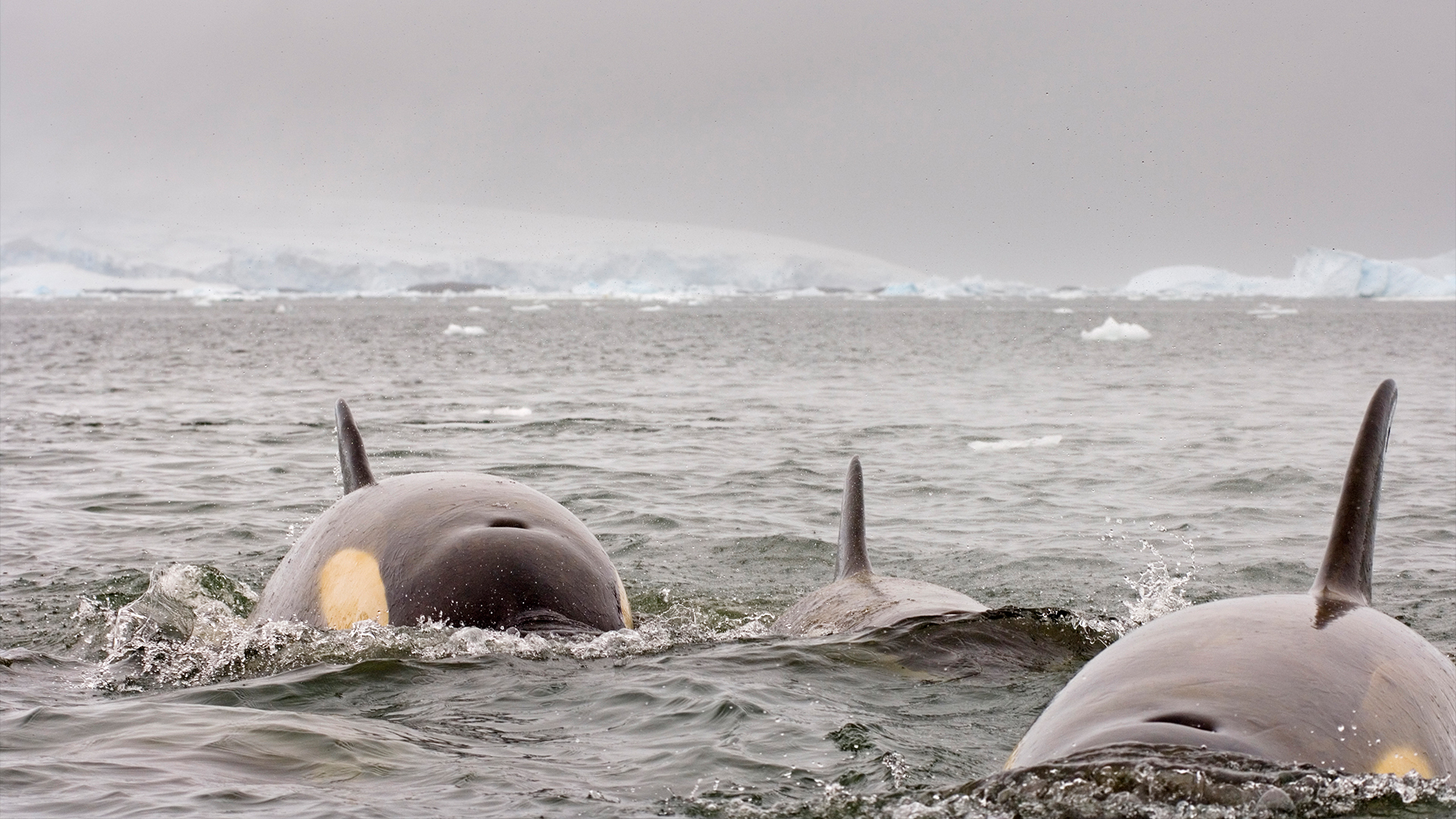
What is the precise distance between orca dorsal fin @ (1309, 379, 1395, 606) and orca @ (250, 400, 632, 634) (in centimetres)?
323

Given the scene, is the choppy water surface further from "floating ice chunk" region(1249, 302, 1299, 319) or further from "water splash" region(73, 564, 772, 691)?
"floating ice chunk" region(1249, 302, 1299, 319)

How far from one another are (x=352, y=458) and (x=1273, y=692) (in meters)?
5.09

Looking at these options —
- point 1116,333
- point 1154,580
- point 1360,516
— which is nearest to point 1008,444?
point 1154,580

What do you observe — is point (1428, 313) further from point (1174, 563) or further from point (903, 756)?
point (903, 756)

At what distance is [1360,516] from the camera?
527cm

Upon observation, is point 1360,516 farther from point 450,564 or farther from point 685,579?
point 685,579

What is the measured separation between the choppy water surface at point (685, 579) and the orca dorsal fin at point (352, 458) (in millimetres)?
961

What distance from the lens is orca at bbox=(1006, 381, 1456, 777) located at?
12.7 feet

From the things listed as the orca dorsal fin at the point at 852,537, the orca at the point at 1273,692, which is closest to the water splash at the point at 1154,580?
the orca dorsal fin at the point at 852,537

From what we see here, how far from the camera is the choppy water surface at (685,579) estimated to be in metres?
4.79

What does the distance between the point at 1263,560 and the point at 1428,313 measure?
4284 inches

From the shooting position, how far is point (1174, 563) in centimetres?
1188

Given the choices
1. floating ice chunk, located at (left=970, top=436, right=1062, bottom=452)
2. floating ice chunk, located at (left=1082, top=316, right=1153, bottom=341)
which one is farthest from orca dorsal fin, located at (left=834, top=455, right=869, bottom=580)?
floating ice chunk, located at (left=1082, top=316, right=1153, bottom=341)

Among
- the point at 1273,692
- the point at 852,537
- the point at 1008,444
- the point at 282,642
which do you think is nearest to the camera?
the point at 1273,692
